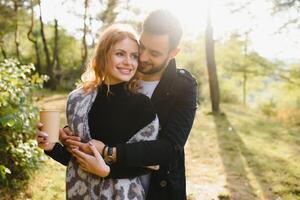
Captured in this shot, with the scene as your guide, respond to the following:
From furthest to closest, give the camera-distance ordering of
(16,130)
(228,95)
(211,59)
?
(228,95) < (211,59) < (16,130)

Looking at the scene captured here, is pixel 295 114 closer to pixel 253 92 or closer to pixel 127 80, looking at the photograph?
pixel 127 80

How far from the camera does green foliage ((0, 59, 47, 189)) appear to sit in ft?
14.5

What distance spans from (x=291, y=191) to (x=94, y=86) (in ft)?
16.7

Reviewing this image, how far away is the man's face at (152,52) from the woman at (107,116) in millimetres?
121

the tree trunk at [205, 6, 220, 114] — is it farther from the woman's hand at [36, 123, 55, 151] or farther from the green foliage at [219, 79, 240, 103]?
the woman's hand at [36, 123, 55, 151]

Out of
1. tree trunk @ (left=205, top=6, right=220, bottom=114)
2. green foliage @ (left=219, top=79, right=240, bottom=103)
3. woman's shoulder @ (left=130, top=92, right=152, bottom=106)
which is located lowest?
green foliage @ (left=219, top=79, right=240, bottom=103)

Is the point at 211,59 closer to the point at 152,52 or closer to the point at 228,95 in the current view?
the point at 228,95

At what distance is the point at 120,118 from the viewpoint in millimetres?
2127

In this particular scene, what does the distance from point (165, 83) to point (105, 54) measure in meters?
0.42

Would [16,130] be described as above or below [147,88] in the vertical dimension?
below

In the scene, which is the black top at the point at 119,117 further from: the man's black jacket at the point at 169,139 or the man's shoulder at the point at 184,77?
the man's shoulder at the point at 184,77

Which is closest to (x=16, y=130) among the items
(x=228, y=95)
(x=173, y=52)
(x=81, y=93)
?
(x=81, y=93)

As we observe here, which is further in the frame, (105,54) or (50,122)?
(105,54)

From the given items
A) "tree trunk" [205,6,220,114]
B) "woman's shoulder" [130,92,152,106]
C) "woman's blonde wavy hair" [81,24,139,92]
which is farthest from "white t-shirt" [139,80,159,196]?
"tree trunk" [205,6,220,114]
